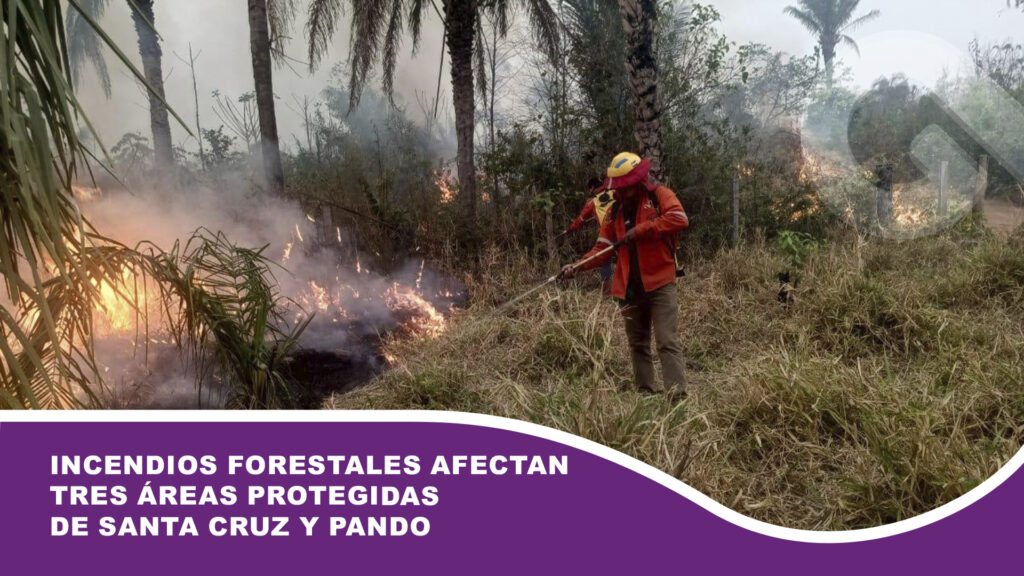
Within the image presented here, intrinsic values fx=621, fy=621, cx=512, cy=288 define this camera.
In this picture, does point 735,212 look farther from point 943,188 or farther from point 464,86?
point 464,86

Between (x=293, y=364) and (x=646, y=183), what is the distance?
12.1 ft

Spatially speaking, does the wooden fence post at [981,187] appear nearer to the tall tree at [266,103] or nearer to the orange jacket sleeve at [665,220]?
the orange jacket sleeve at [665,220]

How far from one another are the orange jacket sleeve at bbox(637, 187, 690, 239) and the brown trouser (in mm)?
508

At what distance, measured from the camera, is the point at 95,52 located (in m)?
7.81

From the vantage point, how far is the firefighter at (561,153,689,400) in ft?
13.7

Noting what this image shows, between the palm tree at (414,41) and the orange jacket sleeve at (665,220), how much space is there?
5.53 m

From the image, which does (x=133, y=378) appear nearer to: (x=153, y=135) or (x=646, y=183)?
(x=646, y=183)

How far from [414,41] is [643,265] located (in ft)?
29.1

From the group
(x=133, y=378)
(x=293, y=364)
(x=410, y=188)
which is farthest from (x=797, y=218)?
(x=133, y=378)

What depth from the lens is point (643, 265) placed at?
437cm

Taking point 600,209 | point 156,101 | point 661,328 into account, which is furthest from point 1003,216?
point 156,101

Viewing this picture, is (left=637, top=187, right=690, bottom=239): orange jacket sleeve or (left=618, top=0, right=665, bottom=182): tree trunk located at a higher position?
(left=618, top=0, right=665, bottom=182): tree trunk

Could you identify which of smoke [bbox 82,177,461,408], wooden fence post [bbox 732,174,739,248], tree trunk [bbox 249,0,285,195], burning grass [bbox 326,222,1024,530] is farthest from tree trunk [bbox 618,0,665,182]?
tree trunk [bbox 249,0,285,195]

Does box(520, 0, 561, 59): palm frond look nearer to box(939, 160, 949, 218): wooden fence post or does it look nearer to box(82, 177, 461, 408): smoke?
box(82, 177, 461, 408): smoke
